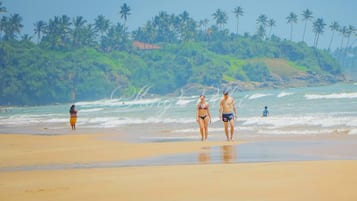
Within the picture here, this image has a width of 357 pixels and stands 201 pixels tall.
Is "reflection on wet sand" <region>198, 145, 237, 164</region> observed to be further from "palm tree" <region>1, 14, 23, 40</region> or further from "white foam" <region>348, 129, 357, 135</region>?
"palm tree" <region>1, 14, 23, 40</region>

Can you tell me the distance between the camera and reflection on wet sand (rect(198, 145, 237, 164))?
11.7 meters

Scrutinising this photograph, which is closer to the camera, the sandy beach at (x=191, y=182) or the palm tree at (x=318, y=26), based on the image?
the sandy beach at (x=191, y=182)

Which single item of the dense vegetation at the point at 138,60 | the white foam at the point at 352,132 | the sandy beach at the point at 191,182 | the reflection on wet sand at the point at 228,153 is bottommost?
the dense vegetation at the point at 138,60

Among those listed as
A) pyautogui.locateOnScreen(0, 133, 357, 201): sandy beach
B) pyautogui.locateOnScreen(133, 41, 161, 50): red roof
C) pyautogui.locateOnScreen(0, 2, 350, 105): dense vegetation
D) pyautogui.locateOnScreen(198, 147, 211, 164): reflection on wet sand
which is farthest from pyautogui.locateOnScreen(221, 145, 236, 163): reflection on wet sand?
pyautogui.locateOnScreen(133, 41, 161, 50): red roof

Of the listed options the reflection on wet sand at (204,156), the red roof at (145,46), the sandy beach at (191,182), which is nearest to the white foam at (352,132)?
the reflection on wet sand at (204,156)

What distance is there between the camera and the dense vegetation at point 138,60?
106 meters

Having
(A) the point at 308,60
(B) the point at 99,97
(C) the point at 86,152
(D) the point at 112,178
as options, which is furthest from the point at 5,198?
(A) the point at 308,60

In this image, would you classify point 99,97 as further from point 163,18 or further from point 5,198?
point 5,198

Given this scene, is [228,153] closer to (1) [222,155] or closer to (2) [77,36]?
(1) [222,155]

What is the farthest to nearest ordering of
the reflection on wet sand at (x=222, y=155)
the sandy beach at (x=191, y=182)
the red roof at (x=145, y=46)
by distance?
the red roof at (x=145, y=46) → the reflection on wet sand at (x=222, y=155) → the sandy beach at (x=191, y=182)

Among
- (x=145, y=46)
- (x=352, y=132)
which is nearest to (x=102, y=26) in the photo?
(x=145, y=46)

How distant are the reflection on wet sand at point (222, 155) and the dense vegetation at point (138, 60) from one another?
9205 cm

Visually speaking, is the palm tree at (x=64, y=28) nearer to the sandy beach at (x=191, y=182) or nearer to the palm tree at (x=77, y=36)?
the palm tree at (x=77, y=36)

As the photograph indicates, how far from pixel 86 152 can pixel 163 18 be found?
135 meters
